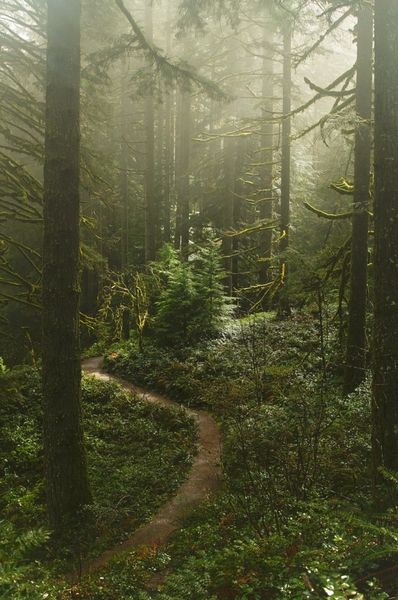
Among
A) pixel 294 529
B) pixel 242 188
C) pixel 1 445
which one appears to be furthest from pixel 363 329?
pixel 242 188

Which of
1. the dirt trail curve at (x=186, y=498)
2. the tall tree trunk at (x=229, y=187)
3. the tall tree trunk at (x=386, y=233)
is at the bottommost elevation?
the dirt trail curve at (x=186, y=498)

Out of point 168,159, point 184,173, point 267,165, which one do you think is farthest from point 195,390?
point 168,159

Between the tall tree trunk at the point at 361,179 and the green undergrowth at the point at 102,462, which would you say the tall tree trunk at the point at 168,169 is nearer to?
the green undergrowth at the point at 102,462

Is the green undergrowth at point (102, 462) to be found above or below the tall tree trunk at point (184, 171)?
below

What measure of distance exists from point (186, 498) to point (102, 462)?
2251 mm

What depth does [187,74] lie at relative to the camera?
27.3 ft

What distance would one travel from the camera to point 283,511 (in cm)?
550

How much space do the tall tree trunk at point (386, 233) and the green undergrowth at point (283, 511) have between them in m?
0.68

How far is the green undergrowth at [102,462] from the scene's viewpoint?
278 inches

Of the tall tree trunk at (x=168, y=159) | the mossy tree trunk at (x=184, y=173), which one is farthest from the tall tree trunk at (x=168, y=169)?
the mossy tree trunk at (x=184, y=173)

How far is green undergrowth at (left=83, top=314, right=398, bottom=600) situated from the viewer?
10.8 ft

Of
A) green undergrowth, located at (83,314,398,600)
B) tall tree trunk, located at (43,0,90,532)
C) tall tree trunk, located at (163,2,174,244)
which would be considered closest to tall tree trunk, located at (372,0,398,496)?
green undergrowth, located at (83,314,398,600)

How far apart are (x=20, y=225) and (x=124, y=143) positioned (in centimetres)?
720

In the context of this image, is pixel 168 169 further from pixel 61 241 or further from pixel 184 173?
pixel 61 241
